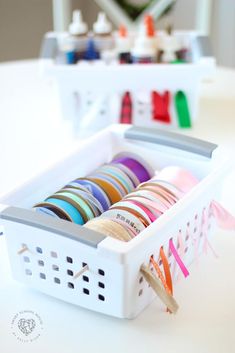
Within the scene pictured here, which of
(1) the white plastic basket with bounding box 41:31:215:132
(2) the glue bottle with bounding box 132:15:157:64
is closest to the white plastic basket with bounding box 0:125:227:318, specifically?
(1) the white plastic basket with bounding box 41:31:215:132

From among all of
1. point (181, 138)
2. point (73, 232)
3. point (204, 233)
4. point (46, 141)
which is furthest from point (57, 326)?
point (46, 141)

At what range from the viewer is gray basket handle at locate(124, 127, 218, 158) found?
2.74ft

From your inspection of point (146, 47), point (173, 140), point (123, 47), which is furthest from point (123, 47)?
point (173, 140)

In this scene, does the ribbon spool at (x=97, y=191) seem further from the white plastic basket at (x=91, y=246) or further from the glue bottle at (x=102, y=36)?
the glue bottle at (x=102, y=36)

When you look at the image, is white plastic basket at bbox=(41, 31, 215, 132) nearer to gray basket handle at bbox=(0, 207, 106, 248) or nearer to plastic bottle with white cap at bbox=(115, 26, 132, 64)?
plastic bottle with white cap at bbox=(115, 26, 132, 64)

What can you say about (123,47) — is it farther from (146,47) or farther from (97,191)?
(97,191)

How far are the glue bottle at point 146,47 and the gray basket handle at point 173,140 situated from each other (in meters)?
0.40

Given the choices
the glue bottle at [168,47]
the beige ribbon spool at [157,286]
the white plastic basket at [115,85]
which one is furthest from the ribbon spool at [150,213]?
the glue bottle at [168,47]

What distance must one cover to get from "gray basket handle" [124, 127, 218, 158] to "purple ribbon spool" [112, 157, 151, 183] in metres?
0.04

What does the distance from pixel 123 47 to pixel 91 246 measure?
85 cm

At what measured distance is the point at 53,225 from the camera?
627mm

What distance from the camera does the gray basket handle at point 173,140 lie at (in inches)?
32.9

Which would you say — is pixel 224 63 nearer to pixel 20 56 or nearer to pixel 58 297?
pixel 20 56

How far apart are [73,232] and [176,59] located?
830mm
